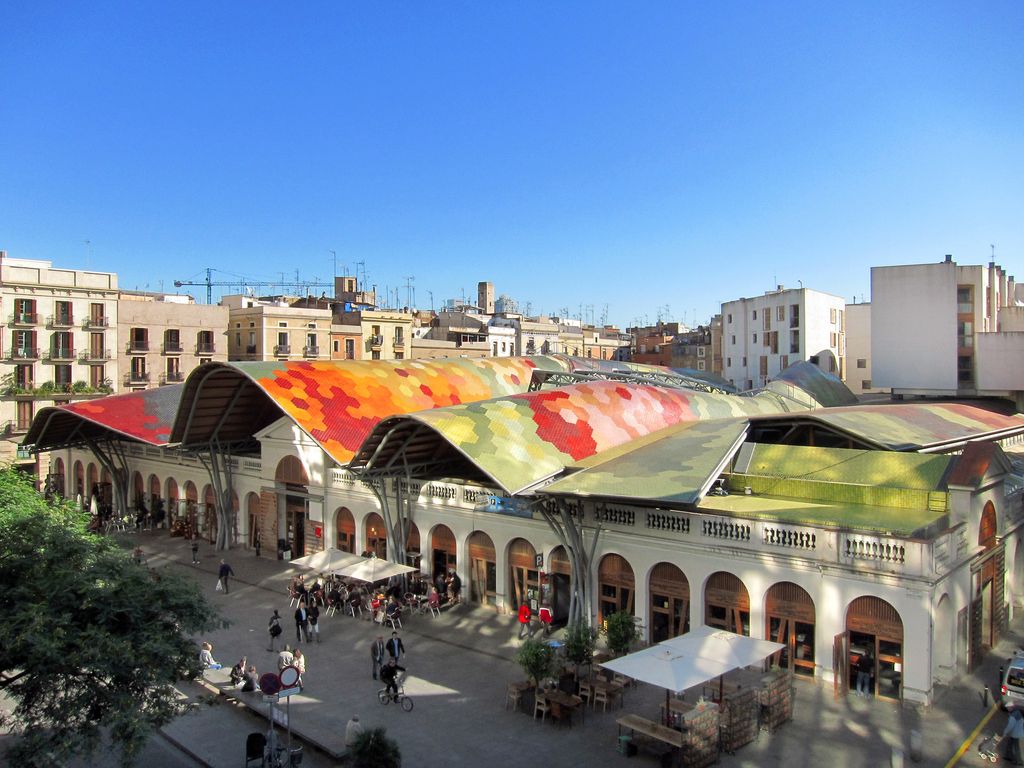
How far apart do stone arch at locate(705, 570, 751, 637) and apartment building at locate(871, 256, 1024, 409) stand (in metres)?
47.8

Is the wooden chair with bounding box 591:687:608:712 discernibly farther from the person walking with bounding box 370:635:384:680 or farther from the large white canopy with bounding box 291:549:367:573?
the large white canopy with bounding box 291:549:367:573

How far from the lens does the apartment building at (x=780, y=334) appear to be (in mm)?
85250

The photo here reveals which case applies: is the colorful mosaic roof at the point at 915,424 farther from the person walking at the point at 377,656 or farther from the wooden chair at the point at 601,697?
the person walking at the point at 377,656

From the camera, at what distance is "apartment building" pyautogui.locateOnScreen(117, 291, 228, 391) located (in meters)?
75.2

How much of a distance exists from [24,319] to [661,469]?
196 ft

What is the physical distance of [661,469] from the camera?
2827 cm

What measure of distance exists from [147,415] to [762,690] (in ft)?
137

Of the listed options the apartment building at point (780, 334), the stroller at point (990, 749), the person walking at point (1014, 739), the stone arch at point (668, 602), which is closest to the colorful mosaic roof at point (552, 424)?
the stone arch at point (668, 602)

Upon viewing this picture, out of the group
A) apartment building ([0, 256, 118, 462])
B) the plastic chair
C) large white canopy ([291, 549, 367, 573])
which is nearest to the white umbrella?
large white canopy ([291, 549, 367, 573])

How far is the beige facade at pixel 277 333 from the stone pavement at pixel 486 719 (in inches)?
2336

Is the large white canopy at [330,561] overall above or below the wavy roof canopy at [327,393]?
below

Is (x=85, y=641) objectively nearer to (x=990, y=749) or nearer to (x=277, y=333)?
(x=990, y=749)

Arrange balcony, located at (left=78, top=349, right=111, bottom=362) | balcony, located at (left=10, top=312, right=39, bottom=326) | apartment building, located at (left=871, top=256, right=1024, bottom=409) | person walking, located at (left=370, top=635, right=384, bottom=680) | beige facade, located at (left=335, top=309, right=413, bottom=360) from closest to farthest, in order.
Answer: person walking, located at (left=370, top=635, right=384, bottom=680) < apartment building, located at (left=871, top=256, right=1024, bottom=409) < balcony, located at (left=10, top=312, right=39, bottom=326) < balcony, located at (left=78, top=349, right=111, bottom=362) < beige facade, located at (left=335, top=309, right=413, bottom=360)

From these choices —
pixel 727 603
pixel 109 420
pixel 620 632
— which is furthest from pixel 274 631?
pixel 109 420
